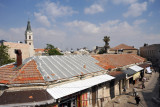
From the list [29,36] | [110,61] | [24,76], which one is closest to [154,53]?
[110,61]

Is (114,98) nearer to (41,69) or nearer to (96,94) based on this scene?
(96,94)

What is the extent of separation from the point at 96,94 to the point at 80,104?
7.64 ft

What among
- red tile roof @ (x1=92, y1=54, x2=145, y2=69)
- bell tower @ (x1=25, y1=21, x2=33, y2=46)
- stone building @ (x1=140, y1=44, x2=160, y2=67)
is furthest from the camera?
bell tower @ (x1=25, y1=21, x2=33, y2=46)

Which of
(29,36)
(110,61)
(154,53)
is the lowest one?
(110,61)

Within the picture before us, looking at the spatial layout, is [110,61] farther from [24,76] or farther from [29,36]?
[29,36]

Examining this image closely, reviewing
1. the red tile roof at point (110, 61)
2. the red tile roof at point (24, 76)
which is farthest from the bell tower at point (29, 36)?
the red tile roof at point (24, 76)

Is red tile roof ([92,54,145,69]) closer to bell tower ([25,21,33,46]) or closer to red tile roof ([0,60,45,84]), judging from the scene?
red tile roof ([0,60,45,84])

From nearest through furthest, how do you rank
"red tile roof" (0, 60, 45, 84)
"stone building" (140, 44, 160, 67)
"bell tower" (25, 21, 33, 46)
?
"red tile roof" (0, 60, 45, 84)
"stone building" (140, 44, 160, 67)
"bell tower" (25, 21, 33, 46)

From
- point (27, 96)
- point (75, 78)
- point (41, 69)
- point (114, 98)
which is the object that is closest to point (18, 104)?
point (27, 96)

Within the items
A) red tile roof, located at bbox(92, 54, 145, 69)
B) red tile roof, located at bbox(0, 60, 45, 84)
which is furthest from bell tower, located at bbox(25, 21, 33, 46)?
red tile roof, located at bbox(0, 60, 45, 84)

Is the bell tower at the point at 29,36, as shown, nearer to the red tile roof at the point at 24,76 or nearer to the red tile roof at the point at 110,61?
the red tile roof at the point at 110,61

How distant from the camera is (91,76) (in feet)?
36.0

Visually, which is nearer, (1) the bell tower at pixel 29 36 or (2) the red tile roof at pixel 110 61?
(2) the red tile roof at pixel 110 61

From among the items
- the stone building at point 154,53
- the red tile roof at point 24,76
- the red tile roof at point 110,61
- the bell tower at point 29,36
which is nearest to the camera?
the red tile roof at point 24,76
